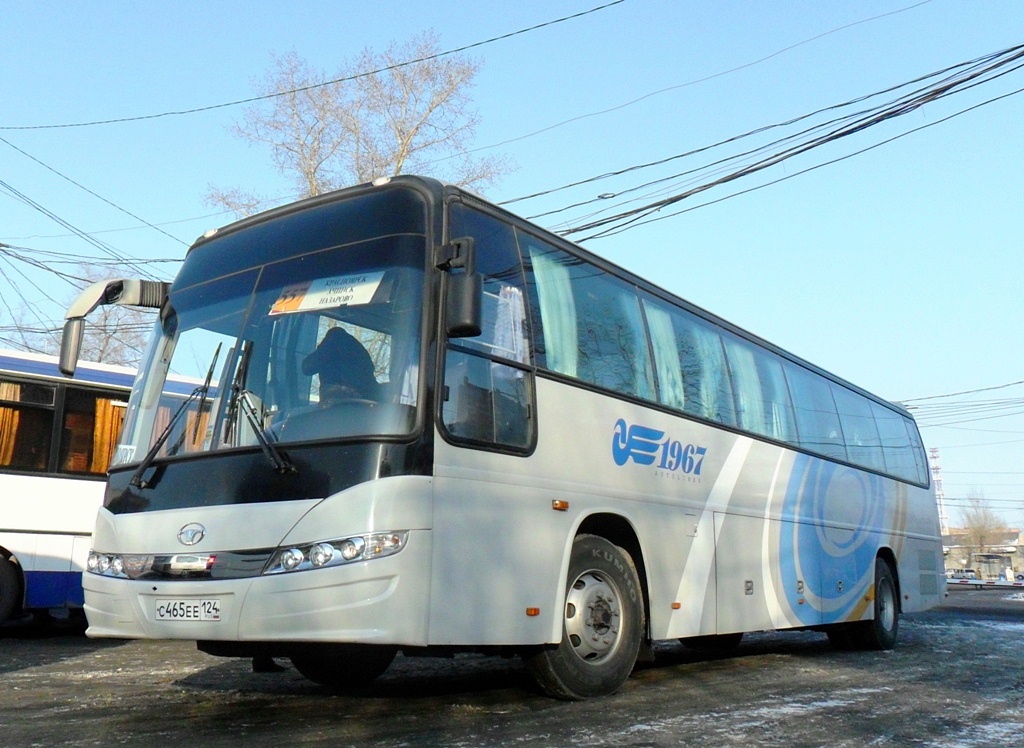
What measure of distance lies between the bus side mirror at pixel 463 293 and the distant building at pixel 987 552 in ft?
214

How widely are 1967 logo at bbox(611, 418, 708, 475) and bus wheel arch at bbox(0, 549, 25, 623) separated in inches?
321

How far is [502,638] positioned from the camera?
5.83 m

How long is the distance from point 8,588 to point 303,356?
26.4ft

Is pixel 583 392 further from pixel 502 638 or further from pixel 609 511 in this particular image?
pixel 502 638

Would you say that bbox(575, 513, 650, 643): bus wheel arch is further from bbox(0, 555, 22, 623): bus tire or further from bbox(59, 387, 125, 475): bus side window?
bbox(0, 555, 22, 623): bus tire

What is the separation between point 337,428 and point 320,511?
1.50 ft

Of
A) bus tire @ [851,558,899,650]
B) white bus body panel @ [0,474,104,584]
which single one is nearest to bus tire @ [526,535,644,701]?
bus tire @ [851,558,899,650]

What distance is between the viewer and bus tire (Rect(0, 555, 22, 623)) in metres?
12.0

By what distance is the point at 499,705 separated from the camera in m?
6.23

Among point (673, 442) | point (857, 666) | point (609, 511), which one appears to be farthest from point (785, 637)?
point (609, 511)

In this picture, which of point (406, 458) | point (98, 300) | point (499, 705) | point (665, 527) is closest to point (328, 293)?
point (406, 458)

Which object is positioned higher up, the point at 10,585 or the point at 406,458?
the point at 406,458

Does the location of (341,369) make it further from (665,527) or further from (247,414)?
(665,527)

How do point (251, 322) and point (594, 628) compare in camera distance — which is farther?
point (594, 628)
